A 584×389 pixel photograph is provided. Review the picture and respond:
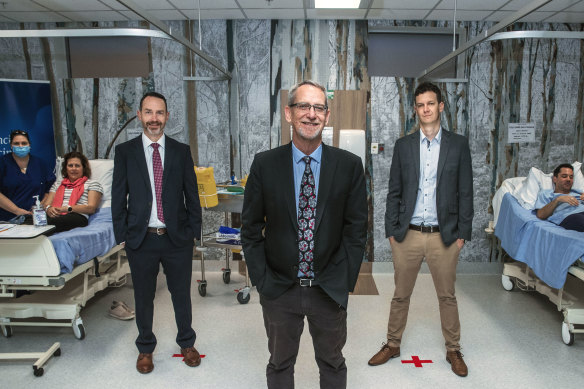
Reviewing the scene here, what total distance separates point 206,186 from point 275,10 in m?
1.95

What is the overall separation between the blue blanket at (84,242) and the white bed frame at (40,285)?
0.06 m

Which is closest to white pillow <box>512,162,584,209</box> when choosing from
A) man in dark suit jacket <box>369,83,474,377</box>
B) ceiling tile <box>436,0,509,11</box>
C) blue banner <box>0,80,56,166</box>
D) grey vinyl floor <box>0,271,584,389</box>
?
grey vinyl floor <box>0,271,584,389</box>

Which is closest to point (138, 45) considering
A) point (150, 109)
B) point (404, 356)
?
point (150, 109)

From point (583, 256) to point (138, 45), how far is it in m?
4.66

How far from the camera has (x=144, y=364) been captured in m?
2.58

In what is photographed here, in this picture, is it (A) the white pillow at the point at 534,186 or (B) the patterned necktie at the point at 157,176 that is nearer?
(B) the patterned necktie at the point at 157,176

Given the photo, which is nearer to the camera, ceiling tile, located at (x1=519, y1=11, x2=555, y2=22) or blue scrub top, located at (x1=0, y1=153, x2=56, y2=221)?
blue scrub top, located at (x1=0, y1=153, x2=56, y2=221)

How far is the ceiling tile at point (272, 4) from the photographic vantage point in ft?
12.7

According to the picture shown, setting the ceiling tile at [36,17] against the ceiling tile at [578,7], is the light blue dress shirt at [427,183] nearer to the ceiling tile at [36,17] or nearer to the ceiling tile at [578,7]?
the ceiling tile at [578,7]

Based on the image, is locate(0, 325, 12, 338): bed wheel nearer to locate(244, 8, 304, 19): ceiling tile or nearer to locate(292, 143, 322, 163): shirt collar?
locate(292, 143, 322, 163): shirt collar

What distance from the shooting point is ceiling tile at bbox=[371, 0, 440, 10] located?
3.84 m

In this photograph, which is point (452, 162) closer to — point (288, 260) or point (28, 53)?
point (288, 260)

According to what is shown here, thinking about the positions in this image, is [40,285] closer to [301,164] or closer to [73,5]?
[301,164]

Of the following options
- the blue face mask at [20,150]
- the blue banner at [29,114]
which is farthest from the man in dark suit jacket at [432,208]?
the blue banner at [29,114]
